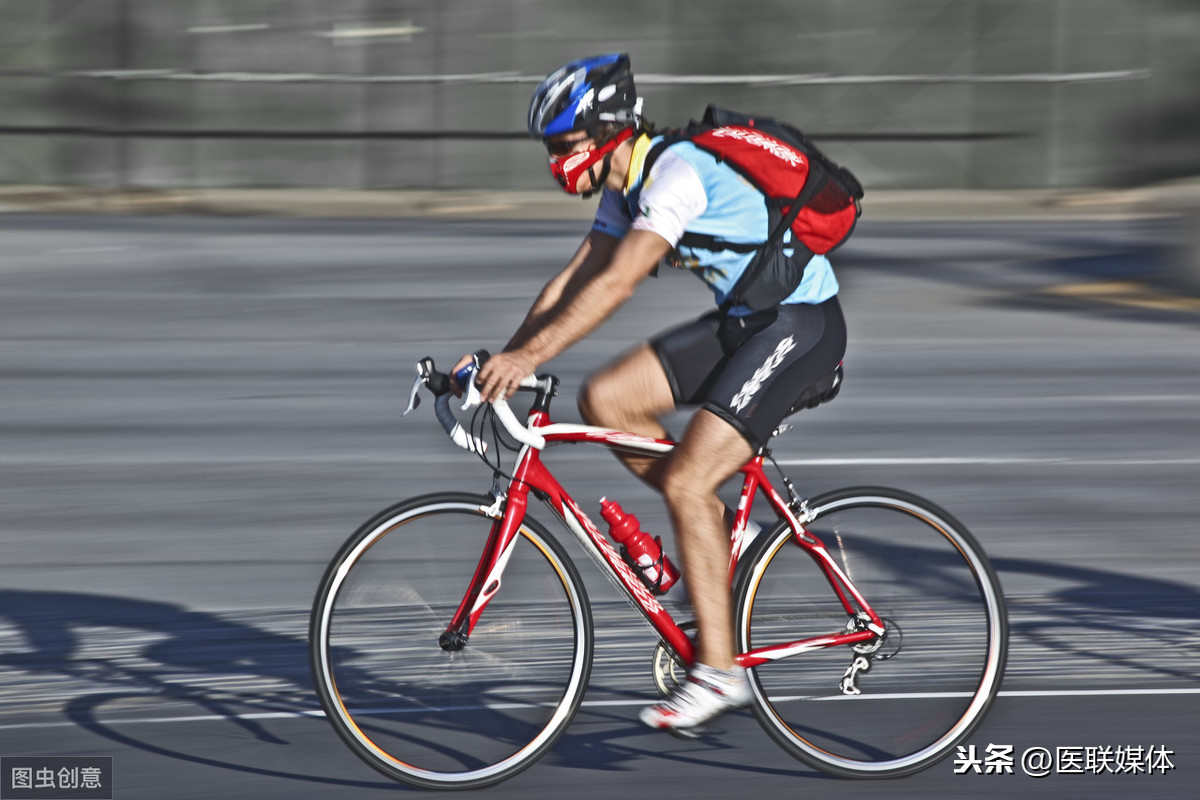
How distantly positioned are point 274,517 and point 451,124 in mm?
17301

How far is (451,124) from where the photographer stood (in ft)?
78.8

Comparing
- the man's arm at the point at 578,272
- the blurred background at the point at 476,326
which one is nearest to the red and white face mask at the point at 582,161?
the man's arm at the point at 578,272

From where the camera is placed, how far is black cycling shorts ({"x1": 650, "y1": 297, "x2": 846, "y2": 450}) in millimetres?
4262

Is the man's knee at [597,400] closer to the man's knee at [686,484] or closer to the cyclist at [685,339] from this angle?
the cyclist at [685,339]

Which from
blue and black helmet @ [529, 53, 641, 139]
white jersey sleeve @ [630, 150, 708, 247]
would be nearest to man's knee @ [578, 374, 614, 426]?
white jersey sleeve @ [630, 150, 708, 247]

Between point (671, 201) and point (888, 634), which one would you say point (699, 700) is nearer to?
point (888, 634)

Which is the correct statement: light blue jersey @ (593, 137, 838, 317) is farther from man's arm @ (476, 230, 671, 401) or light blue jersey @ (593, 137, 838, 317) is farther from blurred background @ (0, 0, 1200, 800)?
blurred background @ (0, 0, 1200, 800)

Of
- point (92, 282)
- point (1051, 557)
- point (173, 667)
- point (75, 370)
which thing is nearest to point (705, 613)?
point (173, 667)

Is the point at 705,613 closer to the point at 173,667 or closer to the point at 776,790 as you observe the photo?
the point at 776,790

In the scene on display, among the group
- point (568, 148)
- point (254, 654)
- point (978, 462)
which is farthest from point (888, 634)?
point (978, 462)

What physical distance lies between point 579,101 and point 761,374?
0.87 m

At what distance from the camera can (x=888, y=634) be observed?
451cm

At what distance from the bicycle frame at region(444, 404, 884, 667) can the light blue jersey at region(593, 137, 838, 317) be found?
49cm

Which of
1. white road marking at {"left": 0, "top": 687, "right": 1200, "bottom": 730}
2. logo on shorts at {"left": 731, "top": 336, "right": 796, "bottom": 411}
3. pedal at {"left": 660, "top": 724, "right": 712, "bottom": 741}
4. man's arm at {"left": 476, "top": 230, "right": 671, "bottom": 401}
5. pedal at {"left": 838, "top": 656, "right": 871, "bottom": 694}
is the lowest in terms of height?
white road marking at {"left": 0, "top": 687, "right": 1200, "bottom": 730}
